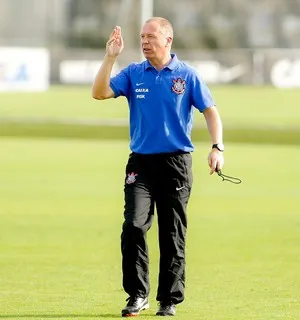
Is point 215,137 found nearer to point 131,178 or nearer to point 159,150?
point 159,150

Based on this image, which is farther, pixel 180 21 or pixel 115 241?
pixel 180 21

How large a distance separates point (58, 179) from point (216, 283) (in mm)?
8870

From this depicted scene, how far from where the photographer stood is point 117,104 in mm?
42000

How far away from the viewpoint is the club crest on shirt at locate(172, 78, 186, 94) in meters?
7.98

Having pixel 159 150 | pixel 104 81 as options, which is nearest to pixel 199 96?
pixel 159 150

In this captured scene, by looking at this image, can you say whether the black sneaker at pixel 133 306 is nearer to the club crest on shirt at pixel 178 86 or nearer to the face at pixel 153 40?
the club crest on shirt at pixel 178 86

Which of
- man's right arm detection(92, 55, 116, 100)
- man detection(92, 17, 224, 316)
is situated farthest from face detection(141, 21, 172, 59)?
man's right arm detection(92, 55, 116, 100)

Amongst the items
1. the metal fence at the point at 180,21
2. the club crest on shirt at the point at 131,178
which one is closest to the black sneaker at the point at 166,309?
the club crest on shirt at the point at 131,178

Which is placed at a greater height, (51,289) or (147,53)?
(147,53)

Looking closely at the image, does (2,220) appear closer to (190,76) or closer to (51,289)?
(51,289)

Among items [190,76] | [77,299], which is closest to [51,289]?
[77,299]

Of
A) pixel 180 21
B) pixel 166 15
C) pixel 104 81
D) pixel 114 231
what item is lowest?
pixel 180 21

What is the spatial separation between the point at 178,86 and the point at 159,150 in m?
0.43

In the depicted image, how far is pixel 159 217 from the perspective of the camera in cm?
816
